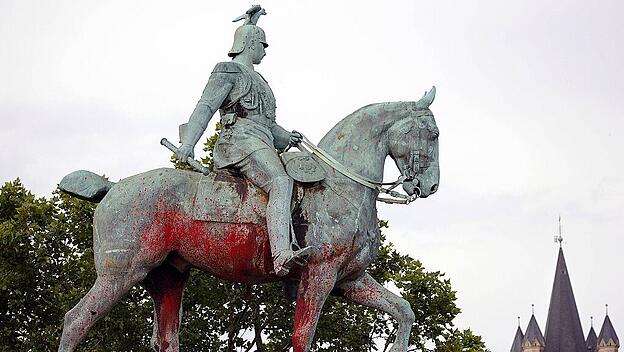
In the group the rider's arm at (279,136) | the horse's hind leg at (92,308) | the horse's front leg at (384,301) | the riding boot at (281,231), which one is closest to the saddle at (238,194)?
the riding boot at (281,231)

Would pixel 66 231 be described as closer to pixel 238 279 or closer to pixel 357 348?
pixel 357 348

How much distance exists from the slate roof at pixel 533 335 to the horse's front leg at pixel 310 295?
3777 inches

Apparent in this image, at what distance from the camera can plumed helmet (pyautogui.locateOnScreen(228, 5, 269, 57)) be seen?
10.2 metres

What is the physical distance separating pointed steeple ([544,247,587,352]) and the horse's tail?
3686 inches

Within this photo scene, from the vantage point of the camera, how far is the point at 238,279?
9766mm

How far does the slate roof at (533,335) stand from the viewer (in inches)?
4085

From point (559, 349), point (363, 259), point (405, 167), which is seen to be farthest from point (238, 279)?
point (559, 349)

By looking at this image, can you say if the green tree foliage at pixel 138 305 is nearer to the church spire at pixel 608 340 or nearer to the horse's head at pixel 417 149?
the horse's head at pixel 417 149

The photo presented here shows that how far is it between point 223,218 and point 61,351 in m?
1.70

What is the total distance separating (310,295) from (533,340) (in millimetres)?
97930

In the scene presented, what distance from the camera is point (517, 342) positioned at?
109m

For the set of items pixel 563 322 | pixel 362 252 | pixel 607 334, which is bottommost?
pixel 362 252

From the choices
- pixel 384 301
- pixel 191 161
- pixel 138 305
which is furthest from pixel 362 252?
pixel 138 305

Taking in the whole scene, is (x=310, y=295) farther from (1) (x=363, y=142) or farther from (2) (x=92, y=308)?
(2) (x=92, y=308)
